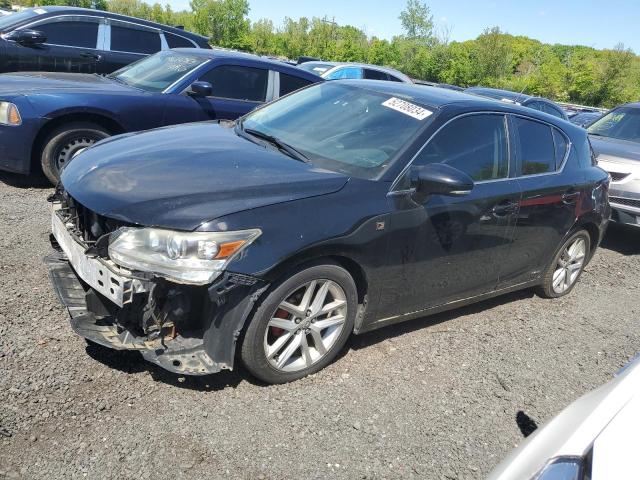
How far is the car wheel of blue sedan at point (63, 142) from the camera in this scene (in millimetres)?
5570

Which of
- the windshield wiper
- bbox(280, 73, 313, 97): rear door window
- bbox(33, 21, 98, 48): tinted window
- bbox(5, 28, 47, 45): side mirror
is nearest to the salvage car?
bbox(280, 73, 313, 97): rear door window

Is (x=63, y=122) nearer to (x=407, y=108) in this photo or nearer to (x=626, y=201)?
(x=407, y=108)

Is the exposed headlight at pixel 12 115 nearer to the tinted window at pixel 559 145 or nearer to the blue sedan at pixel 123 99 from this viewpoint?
Answer: the blue sedan at pixel 123 99

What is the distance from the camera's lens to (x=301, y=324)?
9.98ft

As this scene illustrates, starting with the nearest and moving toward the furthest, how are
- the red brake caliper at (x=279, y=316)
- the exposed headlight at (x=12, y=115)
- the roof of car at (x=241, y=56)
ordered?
1. the red brake caliper at (x=279, y=316)
2. the exposed headlight at (x=12, y=115)
3. the roof of car at (x=241, y=56)

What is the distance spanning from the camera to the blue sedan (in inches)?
213

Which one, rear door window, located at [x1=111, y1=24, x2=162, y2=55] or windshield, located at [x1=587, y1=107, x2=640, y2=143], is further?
rear door window, located at [x1=111, y1=24, x2=162, y2=55]

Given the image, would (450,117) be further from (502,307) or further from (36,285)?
(36,285)

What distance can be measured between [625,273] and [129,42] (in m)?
7.44

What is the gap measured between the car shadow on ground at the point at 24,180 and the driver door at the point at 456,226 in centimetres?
439

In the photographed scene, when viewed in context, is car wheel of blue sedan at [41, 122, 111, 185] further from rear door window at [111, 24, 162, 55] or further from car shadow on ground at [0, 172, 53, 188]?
rear door window at [111, 24, 162, 55]

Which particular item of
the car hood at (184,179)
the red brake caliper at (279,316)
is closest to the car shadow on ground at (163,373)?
the red brake caliper at (279,316)

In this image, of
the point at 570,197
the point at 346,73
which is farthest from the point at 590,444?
the point at 346,73

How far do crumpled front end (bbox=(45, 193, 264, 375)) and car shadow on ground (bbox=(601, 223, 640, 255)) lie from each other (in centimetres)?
589
